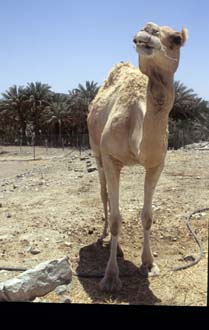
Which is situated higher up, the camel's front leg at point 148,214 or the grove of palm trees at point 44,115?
the grove of palm trees at point 44,115

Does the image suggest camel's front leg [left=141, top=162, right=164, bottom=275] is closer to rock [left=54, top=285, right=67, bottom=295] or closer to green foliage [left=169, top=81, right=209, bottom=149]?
rock [left=54, top=285, right=67, bottom=295]

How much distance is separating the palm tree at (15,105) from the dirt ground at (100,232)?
17.8m

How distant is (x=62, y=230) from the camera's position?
17.5 feet

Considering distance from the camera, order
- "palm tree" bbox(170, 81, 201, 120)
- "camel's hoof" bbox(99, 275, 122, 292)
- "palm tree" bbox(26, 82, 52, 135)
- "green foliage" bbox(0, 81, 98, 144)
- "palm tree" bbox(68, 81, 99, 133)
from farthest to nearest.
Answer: "palm tree" bbox(26, 82, 52, 135) → "green foliage" bbox(0, 81, 98, 144) → "palm tree" bbox(68, 81, 99, 133) → "palm tree" bbox(170, 81, 201, 120) → "camel's hoof" bbox(99, 275, 122, 292)

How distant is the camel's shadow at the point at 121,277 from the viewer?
3717mm

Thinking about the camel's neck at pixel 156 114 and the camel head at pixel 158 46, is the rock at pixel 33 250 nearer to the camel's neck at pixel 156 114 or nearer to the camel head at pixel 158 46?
the camel's neck at pixel 156 114

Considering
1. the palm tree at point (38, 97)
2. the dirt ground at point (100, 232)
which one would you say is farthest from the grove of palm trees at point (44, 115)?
the dirt ground at point (100, 232)

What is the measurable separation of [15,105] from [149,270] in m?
22.6

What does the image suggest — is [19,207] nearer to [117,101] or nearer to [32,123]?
[117,101]

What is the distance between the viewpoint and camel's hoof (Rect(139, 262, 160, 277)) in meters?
4.11

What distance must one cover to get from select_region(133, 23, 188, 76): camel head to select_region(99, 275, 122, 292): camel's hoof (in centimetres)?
169

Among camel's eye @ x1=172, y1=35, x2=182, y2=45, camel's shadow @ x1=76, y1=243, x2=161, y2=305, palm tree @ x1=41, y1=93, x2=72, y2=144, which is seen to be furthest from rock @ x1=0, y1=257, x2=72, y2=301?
palm tree @ x1=41, y1=93, x2=72, y2=144

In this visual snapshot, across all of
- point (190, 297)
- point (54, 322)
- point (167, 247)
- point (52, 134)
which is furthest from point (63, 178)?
point (52, 134)

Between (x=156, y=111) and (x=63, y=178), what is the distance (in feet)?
20.1
